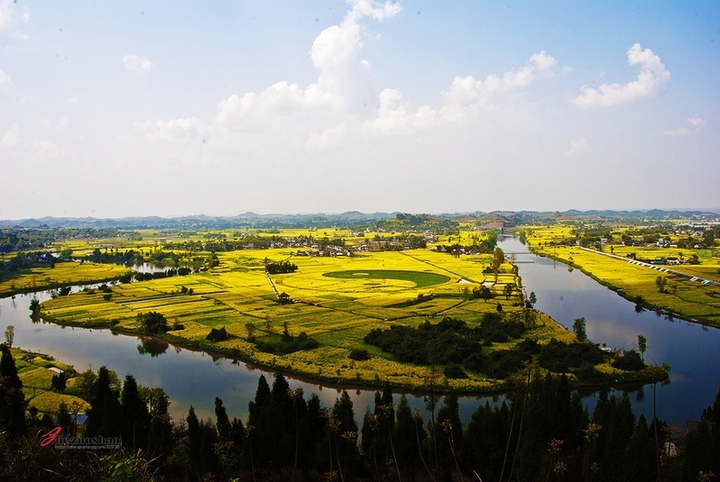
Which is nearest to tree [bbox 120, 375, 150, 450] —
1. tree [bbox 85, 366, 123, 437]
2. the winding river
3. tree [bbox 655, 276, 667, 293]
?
tree [bbox 85, 366, 123, 437]

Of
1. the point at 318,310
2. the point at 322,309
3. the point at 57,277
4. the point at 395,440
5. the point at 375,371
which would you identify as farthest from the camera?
the point at 57,277

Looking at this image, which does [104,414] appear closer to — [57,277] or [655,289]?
[655,289]

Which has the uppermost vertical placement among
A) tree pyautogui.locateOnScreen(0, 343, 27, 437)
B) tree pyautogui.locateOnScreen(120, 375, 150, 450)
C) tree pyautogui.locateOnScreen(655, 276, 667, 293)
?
tree pyautogui.locateOnScreen(0, 343, 27, 437)

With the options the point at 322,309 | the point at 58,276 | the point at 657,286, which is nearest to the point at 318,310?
the point at 322,309

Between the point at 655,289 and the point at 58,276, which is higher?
the point at 58,276

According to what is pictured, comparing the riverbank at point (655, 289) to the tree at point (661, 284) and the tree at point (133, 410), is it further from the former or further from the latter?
the tree at point (133, 410)

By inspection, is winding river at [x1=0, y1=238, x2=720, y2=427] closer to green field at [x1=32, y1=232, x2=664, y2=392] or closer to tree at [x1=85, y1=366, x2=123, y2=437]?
green field at [x1=32, y1=232, x2=664, y2=392]
